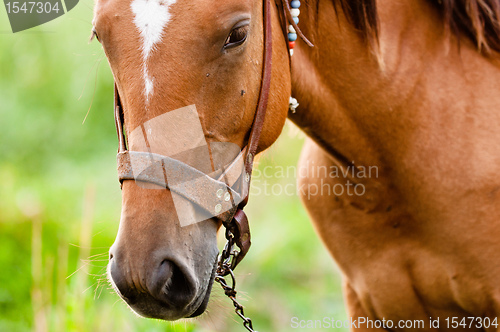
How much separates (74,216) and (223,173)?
350cm

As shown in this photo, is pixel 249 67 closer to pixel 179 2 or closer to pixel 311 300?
pixel 179 2

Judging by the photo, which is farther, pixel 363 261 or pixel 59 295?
pixel 59 295

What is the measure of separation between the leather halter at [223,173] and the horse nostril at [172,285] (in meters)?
0.20

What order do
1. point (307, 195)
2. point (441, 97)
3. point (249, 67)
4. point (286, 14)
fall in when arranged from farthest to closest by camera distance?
point (307, 195) < point (441, 97) < point (286, 14) < point (249, 67)

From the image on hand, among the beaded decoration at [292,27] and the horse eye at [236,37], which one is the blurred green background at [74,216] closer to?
the beaded decoration at [292,27]

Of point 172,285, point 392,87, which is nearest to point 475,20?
point 392,87

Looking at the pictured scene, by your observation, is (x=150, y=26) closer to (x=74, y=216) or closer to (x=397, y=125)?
(x=397, y=125)

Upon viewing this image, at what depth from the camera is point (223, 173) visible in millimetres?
1615

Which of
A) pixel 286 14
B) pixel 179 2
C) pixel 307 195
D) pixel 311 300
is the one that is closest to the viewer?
pixel 179 2

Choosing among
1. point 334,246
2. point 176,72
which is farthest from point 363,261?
point 176,72

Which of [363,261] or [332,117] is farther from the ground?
[332,117]

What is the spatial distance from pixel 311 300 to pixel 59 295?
238 centimetres

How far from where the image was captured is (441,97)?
2.11 m

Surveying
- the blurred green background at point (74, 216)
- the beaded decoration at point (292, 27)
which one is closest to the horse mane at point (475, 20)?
the beaded decoration at point (292, 27)
